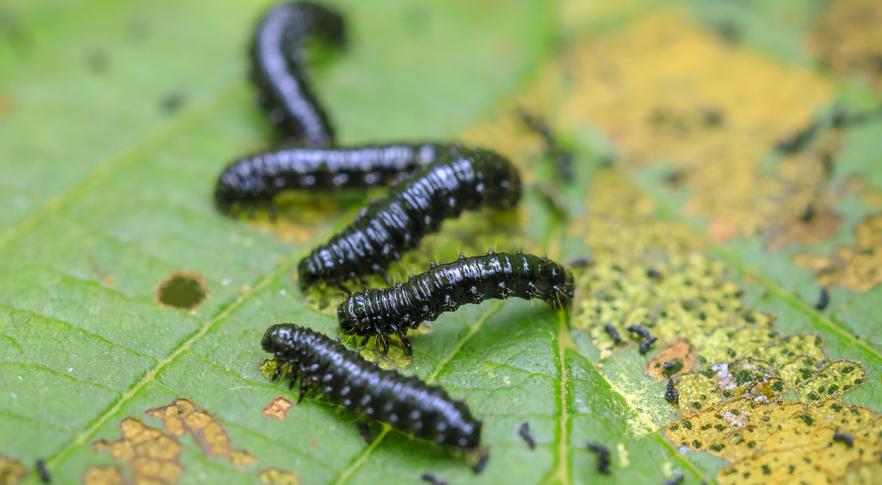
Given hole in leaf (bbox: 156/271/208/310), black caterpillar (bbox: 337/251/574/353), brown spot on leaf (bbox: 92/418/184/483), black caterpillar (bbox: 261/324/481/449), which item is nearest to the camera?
brown spot on leaf (bbox: 92/418/184/483)

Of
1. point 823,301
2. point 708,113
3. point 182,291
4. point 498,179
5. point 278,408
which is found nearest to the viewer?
point 278,408

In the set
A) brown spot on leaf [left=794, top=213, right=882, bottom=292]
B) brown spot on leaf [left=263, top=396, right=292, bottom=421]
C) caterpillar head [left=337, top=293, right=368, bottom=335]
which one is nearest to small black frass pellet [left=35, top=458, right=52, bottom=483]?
brown spot on leaf [left=263, top=396, right=292, bottom=421]

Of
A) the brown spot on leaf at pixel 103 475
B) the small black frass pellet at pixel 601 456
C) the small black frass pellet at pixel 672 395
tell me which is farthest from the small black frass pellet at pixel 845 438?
the brown spot on leaf at pixel 103 475

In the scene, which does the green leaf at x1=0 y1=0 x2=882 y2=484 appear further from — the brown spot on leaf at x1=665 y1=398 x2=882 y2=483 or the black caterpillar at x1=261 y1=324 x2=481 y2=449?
the black caterpillar at x1=261 y1=324 x2=481 y2=449

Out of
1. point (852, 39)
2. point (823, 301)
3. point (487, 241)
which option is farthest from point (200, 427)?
point (852, 39)

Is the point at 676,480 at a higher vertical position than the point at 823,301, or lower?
lower

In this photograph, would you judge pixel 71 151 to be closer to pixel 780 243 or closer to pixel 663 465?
pixel 663 465

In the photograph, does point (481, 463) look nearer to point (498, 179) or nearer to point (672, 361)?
point (672, 361)
